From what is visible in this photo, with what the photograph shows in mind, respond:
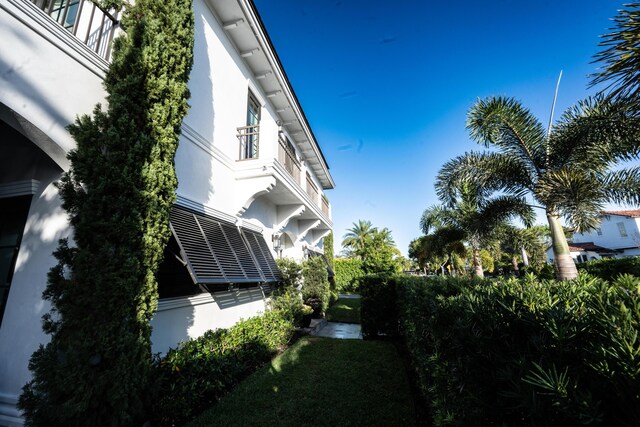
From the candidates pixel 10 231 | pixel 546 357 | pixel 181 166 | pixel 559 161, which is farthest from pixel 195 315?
pixel 559 161

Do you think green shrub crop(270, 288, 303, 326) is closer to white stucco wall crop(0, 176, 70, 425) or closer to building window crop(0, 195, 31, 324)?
white stucco wall crop(0, 176, 70, 425)

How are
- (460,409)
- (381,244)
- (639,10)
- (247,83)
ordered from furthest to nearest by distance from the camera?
(381,244) → (247,83) → (639,10) → (460,409)

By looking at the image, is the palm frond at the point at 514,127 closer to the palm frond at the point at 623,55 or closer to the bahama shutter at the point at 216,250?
the palm frond at the point at 623,55

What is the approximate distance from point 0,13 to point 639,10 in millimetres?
8064

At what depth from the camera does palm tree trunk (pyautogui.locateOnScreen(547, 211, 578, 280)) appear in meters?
8.55

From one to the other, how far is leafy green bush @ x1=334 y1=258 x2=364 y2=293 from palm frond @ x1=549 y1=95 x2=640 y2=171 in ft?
67.0

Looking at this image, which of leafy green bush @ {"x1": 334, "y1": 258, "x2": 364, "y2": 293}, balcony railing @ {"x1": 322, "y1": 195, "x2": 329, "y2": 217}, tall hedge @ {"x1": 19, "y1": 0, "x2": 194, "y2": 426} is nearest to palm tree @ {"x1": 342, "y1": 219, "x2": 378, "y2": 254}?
leafy green bush @ {"x1": 334, "y1": 258, "x2": 364, "y2": 293}

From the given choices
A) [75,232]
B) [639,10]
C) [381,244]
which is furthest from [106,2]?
[381,244]

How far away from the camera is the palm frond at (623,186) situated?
28.5 feet

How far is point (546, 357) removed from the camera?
119 centimetres

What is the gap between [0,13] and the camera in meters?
2.90

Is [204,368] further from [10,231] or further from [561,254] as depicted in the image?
[561,254]

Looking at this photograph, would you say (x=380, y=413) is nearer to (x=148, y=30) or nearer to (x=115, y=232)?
(x=115, y=232)

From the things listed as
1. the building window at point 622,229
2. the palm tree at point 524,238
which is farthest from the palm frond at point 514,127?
the building window at point 622,229
